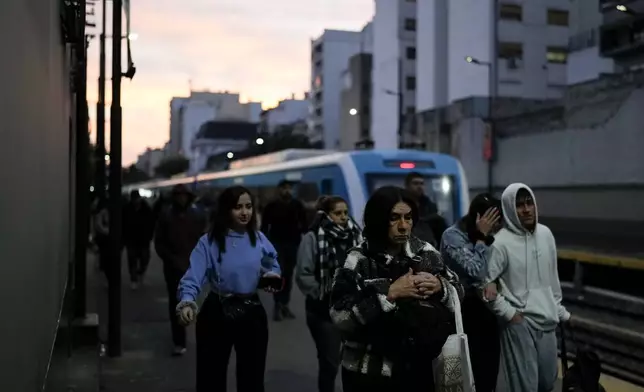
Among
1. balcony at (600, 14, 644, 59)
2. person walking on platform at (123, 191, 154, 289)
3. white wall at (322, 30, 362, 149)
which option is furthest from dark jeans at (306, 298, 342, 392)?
white wall at (322, 30, 362, 149)

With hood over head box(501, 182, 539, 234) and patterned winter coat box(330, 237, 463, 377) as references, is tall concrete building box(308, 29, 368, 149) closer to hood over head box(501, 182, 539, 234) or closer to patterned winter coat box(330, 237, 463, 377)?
hood over head box(501, 182, 539, 234)

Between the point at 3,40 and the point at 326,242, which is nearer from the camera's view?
the point at 3,40

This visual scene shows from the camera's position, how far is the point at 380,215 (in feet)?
11.6

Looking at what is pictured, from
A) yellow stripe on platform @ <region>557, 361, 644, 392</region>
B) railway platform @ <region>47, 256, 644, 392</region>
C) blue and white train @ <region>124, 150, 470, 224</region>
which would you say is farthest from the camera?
blue and white train @ <region>124, 150, 470, 224</region>

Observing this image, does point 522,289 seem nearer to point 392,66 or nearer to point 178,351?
point 178,351

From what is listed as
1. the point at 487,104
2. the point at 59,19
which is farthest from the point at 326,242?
the point at 487,104

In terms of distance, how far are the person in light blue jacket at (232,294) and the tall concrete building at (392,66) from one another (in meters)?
62.1

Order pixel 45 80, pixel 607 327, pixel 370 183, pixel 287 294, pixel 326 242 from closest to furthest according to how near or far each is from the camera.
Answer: pixel 45 80 → pixel 326 242 → pixel 607 327 → pixel 287 294 → pixel 370 183

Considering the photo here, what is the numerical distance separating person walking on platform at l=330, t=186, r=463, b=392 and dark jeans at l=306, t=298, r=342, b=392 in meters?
2.29

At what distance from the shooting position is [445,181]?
614 inches

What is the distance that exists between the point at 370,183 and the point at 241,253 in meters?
10.4

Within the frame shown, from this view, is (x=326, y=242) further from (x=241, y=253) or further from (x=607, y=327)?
(x=607, y=327)

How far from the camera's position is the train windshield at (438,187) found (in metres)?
15.3

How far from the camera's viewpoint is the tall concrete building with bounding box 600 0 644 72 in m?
41.4
